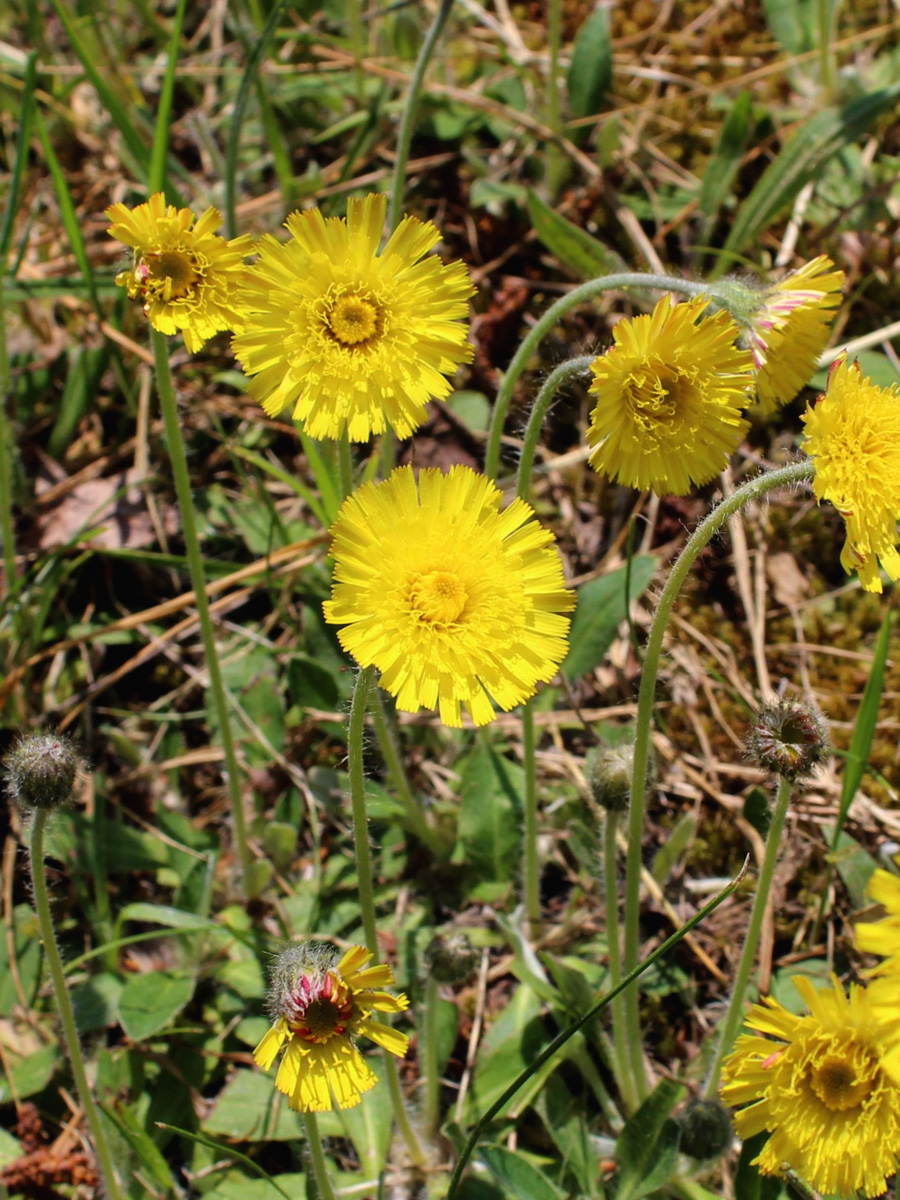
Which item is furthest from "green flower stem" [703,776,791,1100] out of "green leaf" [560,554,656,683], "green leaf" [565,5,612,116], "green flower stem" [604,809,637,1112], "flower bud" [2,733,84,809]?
"green leaf" [565,5,612,116]

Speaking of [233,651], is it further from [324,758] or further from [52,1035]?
[52,1035]

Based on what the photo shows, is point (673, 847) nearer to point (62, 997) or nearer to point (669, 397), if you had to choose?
point (669, 397)

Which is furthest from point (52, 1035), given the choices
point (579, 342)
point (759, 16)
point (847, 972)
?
point (759, 16)

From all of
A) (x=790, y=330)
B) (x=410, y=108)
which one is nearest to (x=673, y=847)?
(x=790, y=330)

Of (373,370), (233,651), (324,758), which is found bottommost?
(324,758)

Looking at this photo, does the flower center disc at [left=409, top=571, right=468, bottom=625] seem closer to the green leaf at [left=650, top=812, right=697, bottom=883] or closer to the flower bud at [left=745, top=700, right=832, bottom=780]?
the flower bud at [left=745, top=700, right=832, bottom=780]

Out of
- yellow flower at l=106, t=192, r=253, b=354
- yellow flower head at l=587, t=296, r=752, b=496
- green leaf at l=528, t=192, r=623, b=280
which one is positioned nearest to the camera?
yellow flower head at l=587, t=296, r=752, b=496
